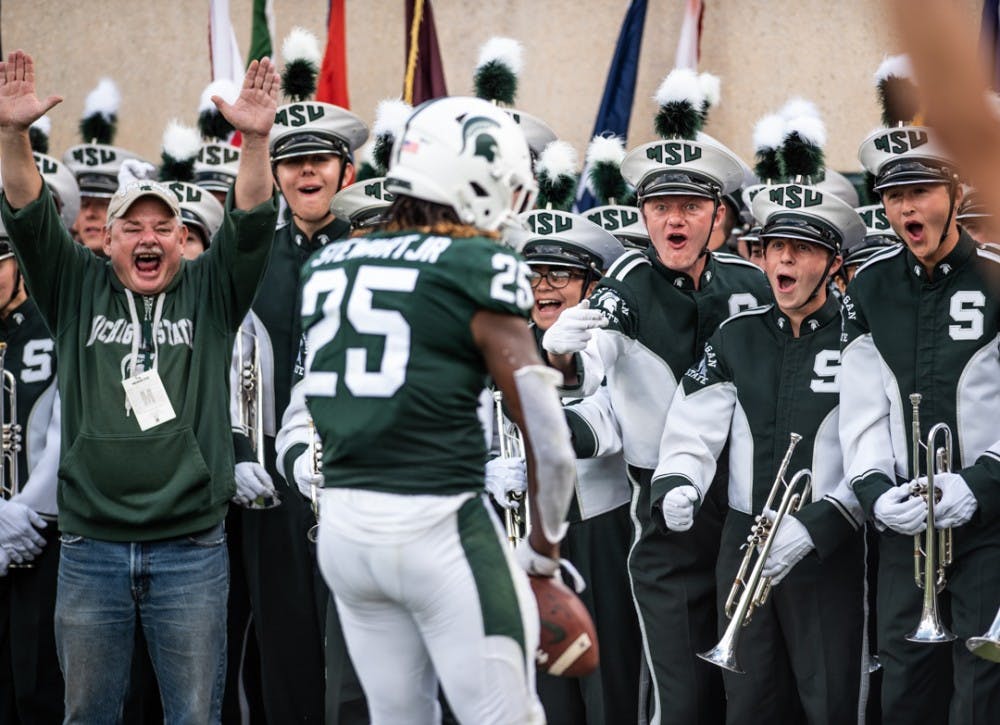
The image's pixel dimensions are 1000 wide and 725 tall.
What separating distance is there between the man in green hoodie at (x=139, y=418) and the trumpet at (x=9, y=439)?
112cm

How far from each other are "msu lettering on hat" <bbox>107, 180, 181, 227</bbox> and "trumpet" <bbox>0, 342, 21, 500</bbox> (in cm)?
127

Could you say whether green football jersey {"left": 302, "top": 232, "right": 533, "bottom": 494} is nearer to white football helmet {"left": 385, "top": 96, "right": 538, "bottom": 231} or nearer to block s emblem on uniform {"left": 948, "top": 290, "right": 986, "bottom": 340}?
white football helmet {"left": 385, "top": 96, "right": 538, "bottom": 231}

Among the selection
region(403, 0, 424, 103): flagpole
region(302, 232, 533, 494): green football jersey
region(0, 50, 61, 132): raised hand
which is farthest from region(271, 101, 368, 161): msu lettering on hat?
region(302, 232, 533, 494): green football jersey

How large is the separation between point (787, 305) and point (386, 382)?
279 centimetres

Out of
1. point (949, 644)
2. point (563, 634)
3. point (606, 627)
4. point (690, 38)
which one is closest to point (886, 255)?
point (949, 644)

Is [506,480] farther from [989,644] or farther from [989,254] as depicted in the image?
[989,254]

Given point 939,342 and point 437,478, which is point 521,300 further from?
point 939,342

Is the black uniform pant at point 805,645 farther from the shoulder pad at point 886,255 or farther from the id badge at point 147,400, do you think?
the id badge at point 147,400

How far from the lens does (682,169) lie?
693cm

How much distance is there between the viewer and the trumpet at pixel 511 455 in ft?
21.5

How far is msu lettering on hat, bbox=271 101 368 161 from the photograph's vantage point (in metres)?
7.52

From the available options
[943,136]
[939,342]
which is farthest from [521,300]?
[939,342]

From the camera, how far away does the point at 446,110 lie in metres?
4.29

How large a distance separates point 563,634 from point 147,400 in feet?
7.08
